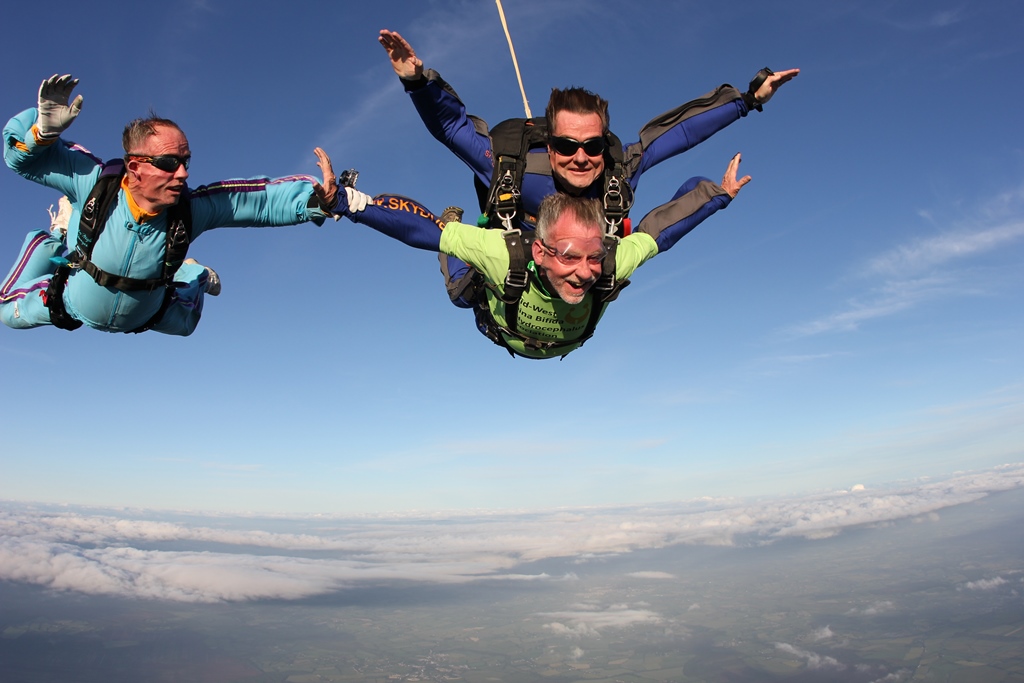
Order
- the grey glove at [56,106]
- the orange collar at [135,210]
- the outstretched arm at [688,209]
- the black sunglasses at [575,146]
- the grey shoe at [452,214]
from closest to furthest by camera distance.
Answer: the grey glove at [56,106] < the orange collar at [135,210] < the black sunglasses at [575,146] < the outstretched arm at [688,209] < the grey shoe at [452,214]

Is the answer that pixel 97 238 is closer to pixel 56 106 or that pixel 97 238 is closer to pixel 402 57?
pixel 56 106

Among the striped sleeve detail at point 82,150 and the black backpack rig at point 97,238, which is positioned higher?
the striped sleeve detail at point 82,150

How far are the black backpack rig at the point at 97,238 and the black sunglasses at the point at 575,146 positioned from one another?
2.94 m

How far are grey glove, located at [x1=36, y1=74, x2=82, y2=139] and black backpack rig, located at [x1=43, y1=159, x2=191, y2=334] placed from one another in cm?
A: 41

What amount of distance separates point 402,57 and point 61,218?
3474mm

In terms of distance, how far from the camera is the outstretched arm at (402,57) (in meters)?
4.32

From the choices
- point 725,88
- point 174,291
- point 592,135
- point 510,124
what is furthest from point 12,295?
point 725,88

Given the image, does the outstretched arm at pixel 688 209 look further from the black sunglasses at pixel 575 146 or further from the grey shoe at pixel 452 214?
the grey shoe at pixel 452 214

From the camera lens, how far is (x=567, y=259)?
4.29 metres

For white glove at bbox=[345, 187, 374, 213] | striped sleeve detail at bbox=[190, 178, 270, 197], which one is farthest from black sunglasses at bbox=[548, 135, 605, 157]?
striped sleeve detail at bbox=[190, 178, 270, 197]

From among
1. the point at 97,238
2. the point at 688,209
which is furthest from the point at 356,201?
the point at 688,209

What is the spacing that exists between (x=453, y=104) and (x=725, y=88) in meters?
2.59

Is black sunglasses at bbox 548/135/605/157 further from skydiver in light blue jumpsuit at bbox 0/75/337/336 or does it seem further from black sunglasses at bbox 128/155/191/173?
black sunglasses at bbox 128/155/191/173

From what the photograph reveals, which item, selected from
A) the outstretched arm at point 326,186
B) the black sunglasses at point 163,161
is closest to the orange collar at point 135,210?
the black sunglasses at point 163,161
